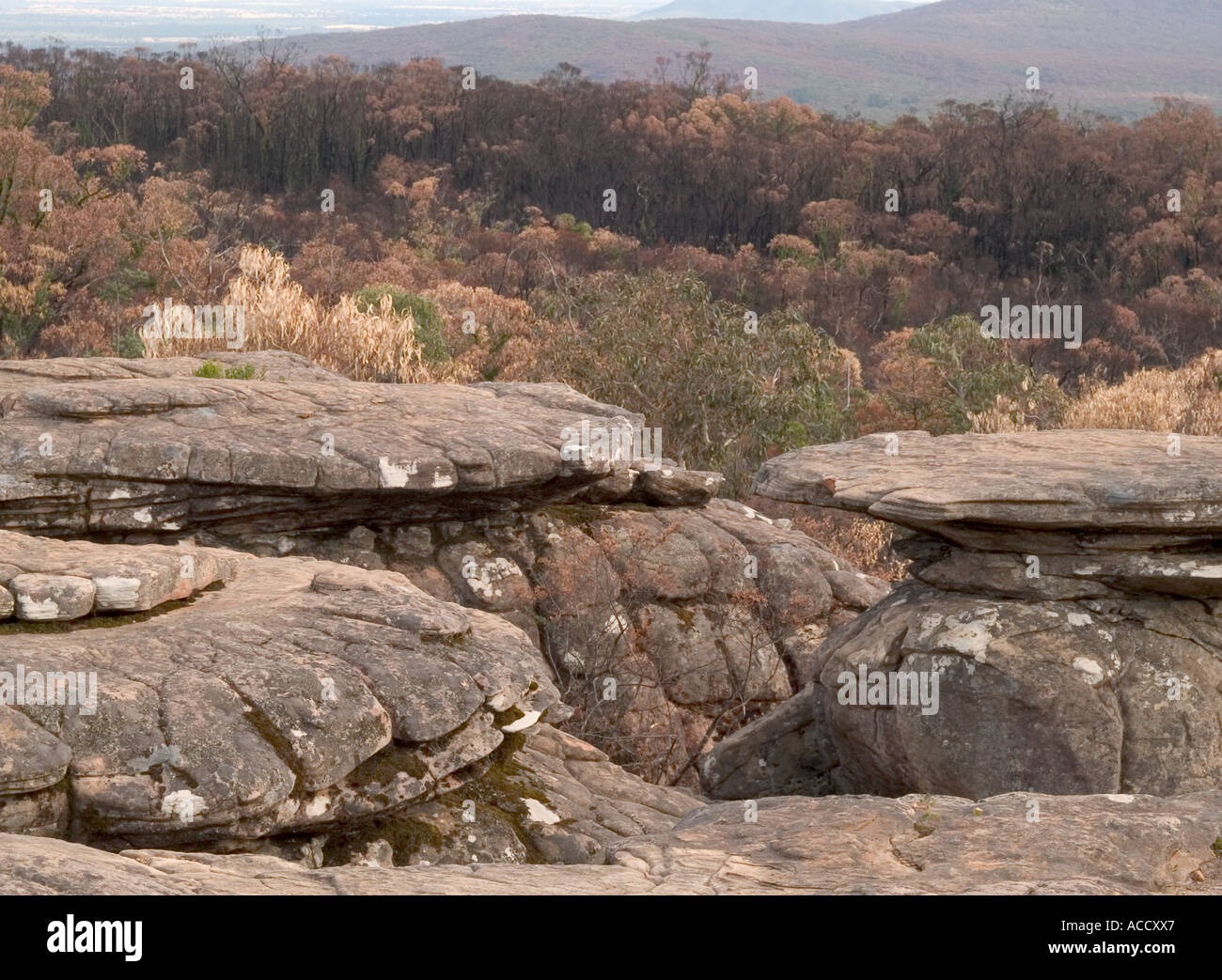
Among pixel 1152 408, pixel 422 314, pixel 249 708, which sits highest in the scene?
pixel 422 314

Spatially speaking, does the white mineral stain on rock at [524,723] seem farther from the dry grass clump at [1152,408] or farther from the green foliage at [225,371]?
the dry grass clump at [1152,408]

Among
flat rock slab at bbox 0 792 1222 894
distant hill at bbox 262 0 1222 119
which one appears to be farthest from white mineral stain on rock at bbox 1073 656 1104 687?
distant hill at bbox 262 0 1222 119

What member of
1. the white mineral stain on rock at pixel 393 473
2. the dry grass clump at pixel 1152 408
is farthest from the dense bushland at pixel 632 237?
the white mineral stain on rock at pixel 393 473

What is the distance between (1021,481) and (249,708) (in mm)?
4174

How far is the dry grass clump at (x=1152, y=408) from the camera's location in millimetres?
22886

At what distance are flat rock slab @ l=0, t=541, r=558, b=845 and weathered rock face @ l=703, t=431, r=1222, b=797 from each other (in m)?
2.12

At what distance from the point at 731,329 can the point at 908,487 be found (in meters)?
13.4

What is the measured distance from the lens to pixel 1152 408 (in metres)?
23.3

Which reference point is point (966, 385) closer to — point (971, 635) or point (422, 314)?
point (422, 314)

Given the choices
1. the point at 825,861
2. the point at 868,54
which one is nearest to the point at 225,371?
the point at 825,861

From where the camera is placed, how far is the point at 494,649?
22.9ft

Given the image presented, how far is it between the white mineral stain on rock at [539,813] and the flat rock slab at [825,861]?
142 centimetres
